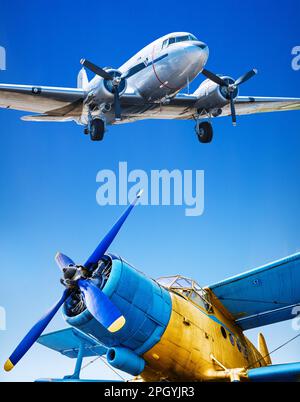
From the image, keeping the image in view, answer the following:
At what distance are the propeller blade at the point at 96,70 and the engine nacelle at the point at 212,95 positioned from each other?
1060mm

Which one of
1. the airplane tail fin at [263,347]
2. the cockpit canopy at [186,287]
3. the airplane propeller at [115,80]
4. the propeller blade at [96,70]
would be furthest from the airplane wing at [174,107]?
the airplane tail fin at [263,347]

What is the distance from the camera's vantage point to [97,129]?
5.75 metres

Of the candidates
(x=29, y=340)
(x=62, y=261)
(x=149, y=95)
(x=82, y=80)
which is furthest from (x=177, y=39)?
(x=29, y=340)

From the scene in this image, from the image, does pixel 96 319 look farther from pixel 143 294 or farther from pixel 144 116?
pixel 144 116

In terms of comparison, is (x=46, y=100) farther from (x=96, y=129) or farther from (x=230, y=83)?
(x=230, y=83)

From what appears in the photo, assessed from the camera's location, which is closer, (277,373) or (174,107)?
(277,373)

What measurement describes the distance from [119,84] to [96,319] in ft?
9.11

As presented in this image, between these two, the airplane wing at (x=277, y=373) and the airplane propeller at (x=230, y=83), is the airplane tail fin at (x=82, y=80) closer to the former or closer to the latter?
the airplane propeller at (x=230, y=83)

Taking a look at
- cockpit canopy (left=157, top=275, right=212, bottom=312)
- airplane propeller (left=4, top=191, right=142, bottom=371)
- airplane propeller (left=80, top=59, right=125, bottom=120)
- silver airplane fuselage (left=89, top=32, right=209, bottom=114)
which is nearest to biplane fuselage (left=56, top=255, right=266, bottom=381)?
cockpit canopy (left=157, top=275, right=212, bottom=312)

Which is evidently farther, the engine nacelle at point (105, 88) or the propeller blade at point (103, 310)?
the engine nacelle at point (105, 88)

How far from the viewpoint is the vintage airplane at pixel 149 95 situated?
583cm

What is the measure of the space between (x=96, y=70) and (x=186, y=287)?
7.76 feet

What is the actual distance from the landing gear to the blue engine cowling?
1.66 m

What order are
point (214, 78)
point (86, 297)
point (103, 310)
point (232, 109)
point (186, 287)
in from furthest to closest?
1. point (214, 78)
2. point (232, 109)
3. point (186, 287)
4. point (86, 297)
5. point (103, 310)
